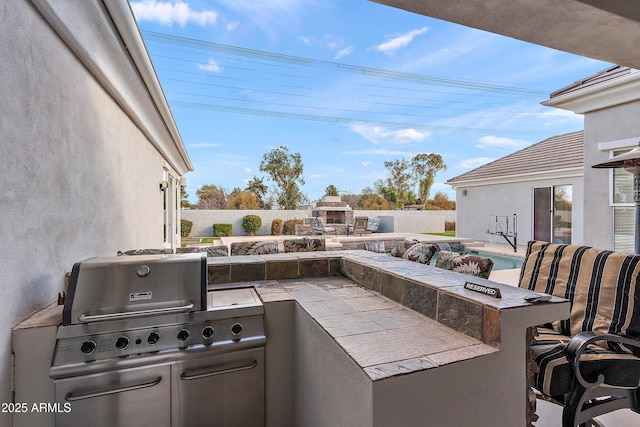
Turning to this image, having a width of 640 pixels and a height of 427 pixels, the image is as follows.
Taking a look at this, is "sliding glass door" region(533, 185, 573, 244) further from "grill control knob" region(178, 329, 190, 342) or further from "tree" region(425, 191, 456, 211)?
"tree" region(425, 191, 456, 211)

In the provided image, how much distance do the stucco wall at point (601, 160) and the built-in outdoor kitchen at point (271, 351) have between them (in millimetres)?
5003

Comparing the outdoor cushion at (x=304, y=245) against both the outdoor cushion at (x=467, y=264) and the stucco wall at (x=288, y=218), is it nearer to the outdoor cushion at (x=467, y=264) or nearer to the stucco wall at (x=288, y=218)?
the outdoor cushion at (x=467, y=264)

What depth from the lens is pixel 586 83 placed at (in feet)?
16.3

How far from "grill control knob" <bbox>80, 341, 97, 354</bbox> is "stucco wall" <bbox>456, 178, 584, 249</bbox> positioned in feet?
35.2

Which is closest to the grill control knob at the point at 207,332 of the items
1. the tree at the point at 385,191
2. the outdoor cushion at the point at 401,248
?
the outdoor cushion at the point at 401,248

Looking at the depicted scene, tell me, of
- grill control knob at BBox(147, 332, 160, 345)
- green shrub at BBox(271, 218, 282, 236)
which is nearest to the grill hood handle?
grill control knob at BBox(147, 332, 160, 345)

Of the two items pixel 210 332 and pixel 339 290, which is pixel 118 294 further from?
pixel 339 290

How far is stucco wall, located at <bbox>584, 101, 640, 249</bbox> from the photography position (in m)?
4.80

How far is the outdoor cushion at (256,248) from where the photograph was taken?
365cm

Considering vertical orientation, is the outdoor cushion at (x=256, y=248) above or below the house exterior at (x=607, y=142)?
below

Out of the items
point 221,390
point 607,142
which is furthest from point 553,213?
point 221,390

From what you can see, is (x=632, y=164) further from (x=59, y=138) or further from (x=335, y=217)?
(x=335, y=217)

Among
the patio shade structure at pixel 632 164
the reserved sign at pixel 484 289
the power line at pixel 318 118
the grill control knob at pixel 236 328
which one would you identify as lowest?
the grill control knob at pixel 236 328

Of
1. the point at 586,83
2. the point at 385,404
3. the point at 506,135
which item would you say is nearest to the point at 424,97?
the point at 506,135
